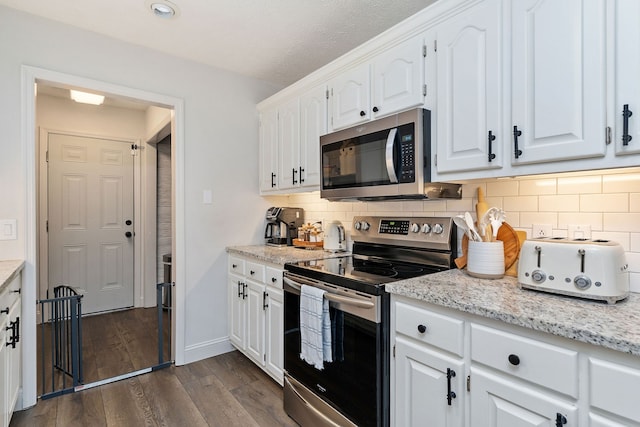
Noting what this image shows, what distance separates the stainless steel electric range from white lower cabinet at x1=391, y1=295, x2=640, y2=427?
8cm

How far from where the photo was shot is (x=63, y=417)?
6.53 ft

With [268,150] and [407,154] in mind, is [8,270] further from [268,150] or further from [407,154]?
[407,154]

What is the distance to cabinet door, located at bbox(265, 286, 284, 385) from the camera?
7.13 feet

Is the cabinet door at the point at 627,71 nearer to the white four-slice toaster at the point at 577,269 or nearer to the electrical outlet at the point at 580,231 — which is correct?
the white four-slice toaster at the point at 577,269

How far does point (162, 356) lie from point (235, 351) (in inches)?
22.9

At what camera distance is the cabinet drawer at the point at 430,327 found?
1.24 meters

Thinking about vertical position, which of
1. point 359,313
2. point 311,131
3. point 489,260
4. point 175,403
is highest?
point 311,131

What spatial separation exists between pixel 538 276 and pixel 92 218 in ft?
14.2

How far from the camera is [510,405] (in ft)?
3.59

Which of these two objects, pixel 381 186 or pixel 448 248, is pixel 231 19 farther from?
pixel 448 248

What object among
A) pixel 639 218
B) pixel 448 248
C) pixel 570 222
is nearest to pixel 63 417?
pixel 448 248

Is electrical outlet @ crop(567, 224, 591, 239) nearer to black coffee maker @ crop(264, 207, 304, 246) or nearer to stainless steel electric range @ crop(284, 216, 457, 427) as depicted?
stainless steel electric range @ crop(284, 216, 457, 427)

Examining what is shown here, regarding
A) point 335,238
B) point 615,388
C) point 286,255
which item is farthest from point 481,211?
point 286,255

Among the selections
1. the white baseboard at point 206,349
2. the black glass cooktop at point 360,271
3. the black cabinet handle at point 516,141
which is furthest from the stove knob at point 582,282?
the white baseboard at point 206,349
